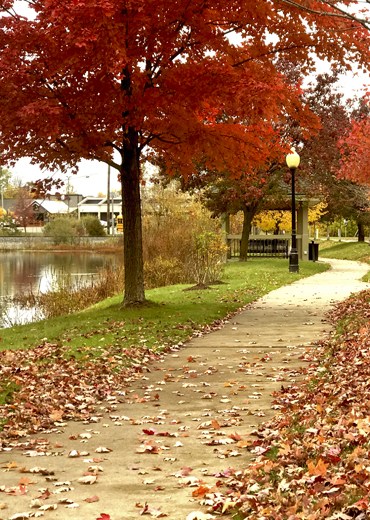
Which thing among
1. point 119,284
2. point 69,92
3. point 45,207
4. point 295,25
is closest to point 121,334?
point 69,92

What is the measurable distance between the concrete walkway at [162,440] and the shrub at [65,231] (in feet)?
177

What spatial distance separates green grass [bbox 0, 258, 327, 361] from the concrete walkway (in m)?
0.99

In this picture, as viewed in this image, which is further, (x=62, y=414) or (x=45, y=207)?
(x=45, y=207)

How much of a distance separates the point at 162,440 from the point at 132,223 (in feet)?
29.4

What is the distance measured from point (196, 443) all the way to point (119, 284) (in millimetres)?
16963

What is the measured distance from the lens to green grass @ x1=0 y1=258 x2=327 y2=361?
11780 millimetres

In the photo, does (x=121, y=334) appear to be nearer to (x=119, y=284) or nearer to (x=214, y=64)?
(x=214, y=64)

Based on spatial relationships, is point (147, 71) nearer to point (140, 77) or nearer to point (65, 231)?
point (140, 77)

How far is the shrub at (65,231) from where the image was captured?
64.9 m

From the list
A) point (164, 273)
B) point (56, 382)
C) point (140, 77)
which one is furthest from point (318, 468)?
point (164, 273)

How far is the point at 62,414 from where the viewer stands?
7.68 metres

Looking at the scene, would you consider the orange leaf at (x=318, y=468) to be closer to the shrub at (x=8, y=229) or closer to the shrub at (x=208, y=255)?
the shrub at (x=208, y=255)

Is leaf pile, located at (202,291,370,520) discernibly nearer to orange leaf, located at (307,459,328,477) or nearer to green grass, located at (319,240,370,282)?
orange leaf, located at (307,459,328,477)

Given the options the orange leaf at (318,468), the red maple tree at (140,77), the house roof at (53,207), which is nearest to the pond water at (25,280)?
the red maple tree at (140,77)
